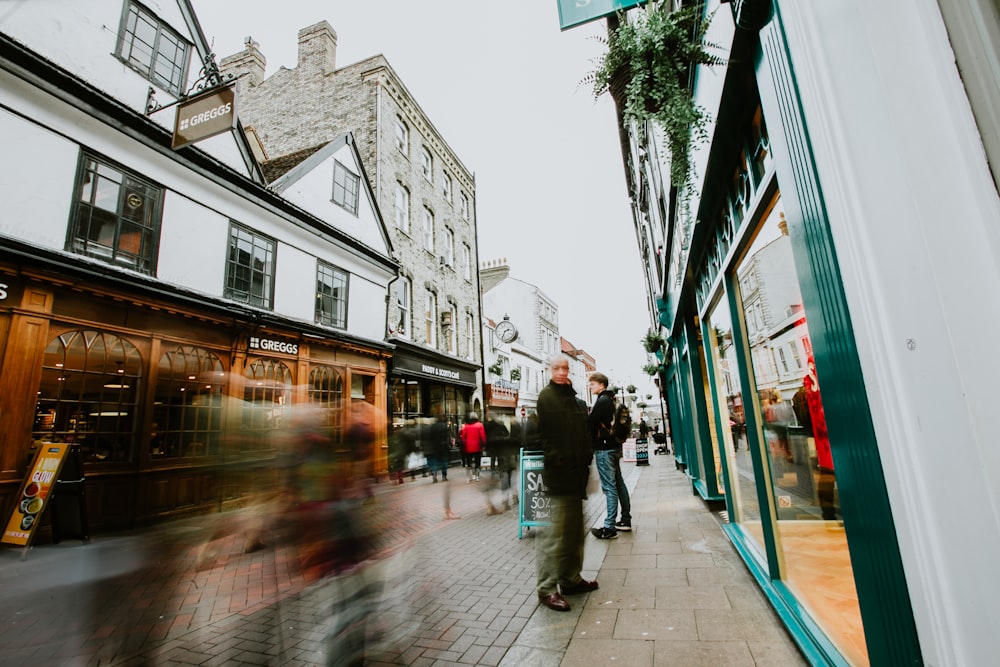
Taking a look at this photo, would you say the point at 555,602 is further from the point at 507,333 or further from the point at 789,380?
the point at 507,333

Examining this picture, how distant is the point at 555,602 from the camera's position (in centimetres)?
364

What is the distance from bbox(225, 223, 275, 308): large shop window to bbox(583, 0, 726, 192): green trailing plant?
9.70 meters

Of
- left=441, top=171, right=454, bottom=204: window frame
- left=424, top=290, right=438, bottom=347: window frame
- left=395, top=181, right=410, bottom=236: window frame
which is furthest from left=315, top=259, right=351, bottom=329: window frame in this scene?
left=441, top=171, right=454, bottom=204: window frame

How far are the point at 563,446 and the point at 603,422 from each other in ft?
5.51

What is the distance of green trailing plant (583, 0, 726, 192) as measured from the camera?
287cm

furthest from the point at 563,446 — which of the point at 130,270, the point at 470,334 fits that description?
the point at 470,334

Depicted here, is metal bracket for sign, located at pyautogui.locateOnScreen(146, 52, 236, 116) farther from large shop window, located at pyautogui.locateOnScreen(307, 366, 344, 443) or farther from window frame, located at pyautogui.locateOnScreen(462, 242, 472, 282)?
window frame, located at pyautogui.locateOnScreen(462, 242, 472, 282)

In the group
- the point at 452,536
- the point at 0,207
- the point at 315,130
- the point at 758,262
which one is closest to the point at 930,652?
the point at 758,262

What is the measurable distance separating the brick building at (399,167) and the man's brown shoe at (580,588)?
11483 millimetres

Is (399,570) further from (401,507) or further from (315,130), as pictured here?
(315,130)

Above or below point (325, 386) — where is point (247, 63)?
above

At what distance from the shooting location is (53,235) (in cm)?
702

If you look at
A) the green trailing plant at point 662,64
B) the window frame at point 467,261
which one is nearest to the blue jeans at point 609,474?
the green trailing plant at point 662,64

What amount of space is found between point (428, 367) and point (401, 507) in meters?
8.03
